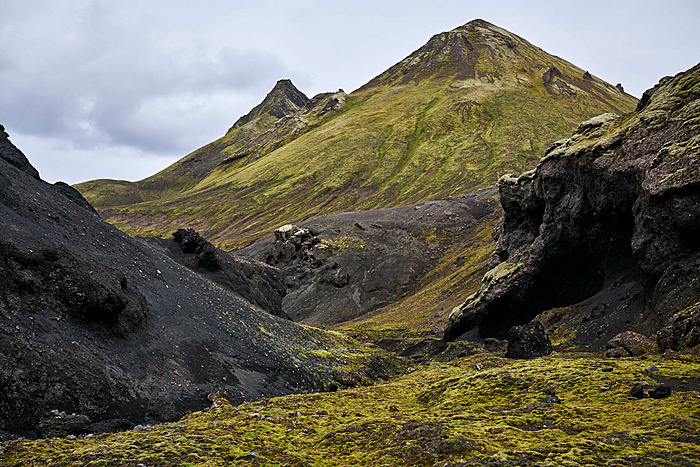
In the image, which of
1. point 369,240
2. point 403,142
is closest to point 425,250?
point 369,240

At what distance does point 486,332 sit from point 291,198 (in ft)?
471

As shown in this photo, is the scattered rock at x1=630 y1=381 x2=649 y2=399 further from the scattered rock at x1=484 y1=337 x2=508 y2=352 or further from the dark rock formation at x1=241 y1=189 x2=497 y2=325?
the dark rock formation at x1=241 y1=189 x2=497 y2=325

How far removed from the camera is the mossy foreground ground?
29.9ft

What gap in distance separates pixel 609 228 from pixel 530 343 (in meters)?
11.9

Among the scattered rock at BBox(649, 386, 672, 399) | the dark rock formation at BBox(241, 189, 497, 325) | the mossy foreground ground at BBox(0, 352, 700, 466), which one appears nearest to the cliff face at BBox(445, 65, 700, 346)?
the mossy foreground ground at BBox(0, 352, 700, 466)

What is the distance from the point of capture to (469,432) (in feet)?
35.8

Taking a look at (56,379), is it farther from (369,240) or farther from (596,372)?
(369,240)

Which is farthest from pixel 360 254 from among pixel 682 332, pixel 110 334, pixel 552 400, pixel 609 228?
pixel 552 400

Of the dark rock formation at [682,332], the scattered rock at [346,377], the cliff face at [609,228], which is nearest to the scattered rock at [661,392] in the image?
the dark rock formation at [682,332]

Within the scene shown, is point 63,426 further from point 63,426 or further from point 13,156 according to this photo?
point 13,156

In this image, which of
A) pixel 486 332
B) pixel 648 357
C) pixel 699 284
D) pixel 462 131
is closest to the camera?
pixel 648 357

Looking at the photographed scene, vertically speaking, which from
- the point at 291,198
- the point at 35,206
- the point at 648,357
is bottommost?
the point at 648,357

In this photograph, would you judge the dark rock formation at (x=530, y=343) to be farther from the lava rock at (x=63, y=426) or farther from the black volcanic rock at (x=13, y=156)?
the black volcanic rock at (x=13, y=156)

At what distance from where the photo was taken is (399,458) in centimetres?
987
